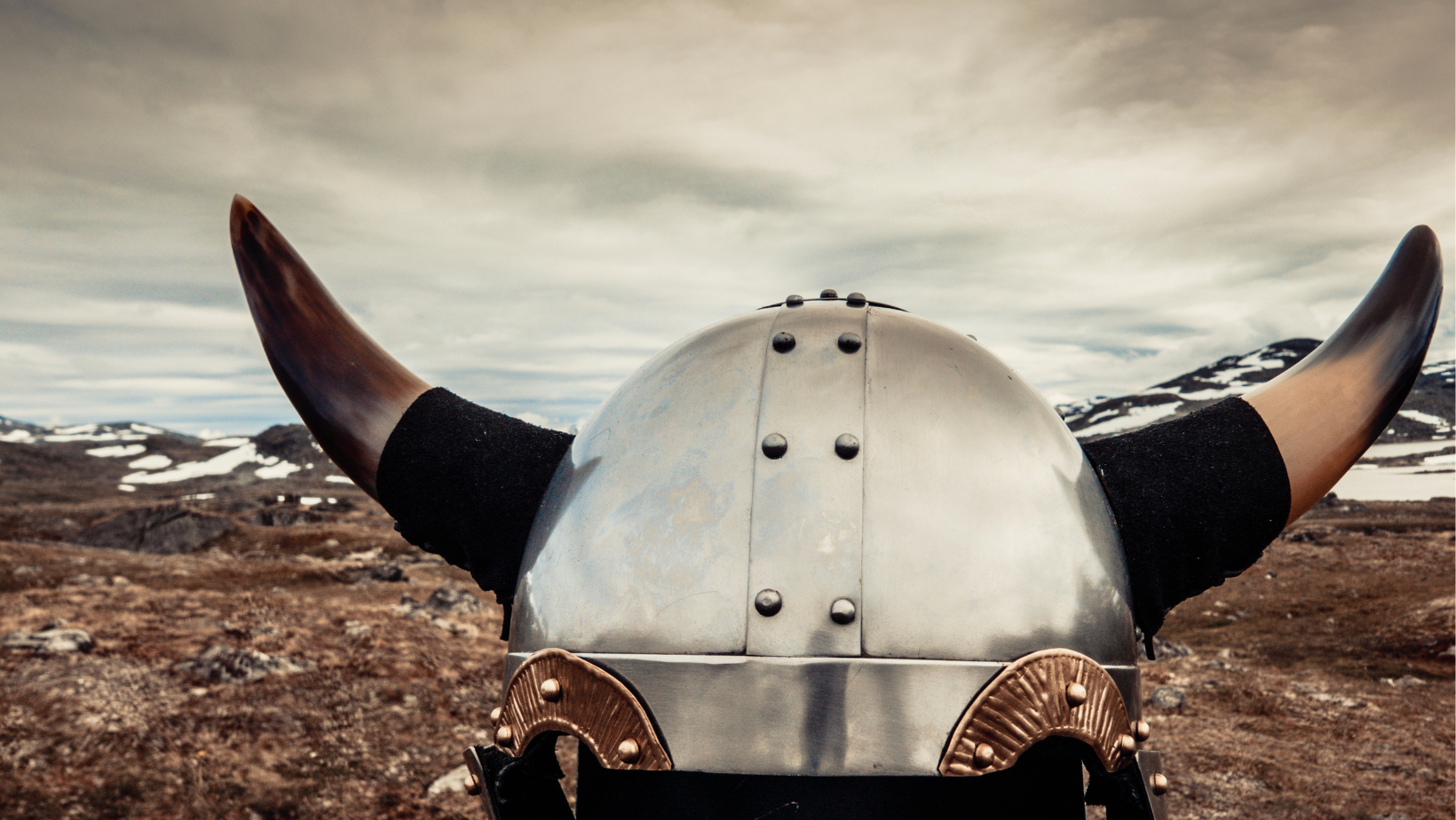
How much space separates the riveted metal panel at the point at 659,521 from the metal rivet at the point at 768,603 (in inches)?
1.4

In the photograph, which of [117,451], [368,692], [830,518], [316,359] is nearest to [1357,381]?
[830,518]

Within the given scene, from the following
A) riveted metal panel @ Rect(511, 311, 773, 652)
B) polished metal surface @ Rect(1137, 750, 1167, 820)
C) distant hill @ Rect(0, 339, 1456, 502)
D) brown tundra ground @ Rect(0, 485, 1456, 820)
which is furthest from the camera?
distant hill @ Rect(0, 339, 1456, 502)

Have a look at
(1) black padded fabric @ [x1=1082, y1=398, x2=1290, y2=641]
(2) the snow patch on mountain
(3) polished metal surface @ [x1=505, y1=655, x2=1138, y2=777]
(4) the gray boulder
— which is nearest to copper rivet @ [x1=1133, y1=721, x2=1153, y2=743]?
(1) black padded fabric @ [x1=1082, y1=398, x2=1290, y2=641]

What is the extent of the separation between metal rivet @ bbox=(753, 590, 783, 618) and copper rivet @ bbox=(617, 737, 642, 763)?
0.32 metres

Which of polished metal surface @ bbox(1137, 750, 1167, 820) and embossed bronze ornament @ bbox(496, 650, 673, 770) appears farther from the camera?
polished metal surface @ bbox(1137, 750, 1167, 820)

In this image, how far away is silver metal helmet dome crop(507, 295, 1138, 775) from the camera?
57.0 inches

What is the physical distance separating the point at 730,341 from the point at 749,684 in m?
0.78

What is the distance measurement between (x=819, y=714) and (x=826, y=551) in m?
0.28

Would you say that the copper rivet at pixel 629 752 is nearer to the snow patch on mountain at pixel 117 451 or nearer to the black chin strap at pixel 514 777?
the black chin strap at pixel 514 777

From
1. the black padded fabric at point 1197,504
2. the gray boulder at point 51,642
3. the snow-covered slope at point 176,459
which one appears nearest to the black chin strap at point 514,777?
the black padded fabric at point 1197,504

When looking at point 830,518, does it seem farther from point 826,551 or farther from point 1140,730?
point 1140,730

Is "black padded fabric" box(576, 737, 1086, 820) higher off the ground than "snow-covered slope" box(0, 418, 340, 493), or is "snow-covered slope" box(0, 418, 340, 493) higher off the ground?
"black padded fabric" box(576, 737, 1086, 820)

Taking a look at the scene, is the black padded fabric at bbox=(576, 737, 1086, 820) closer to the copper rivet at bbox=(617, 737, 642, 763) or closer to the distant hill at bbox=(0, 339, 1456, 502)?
the copper rivet at bbox=(617, 737, 642, 763)

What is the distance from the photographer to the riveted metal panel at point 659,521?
1.53 m
